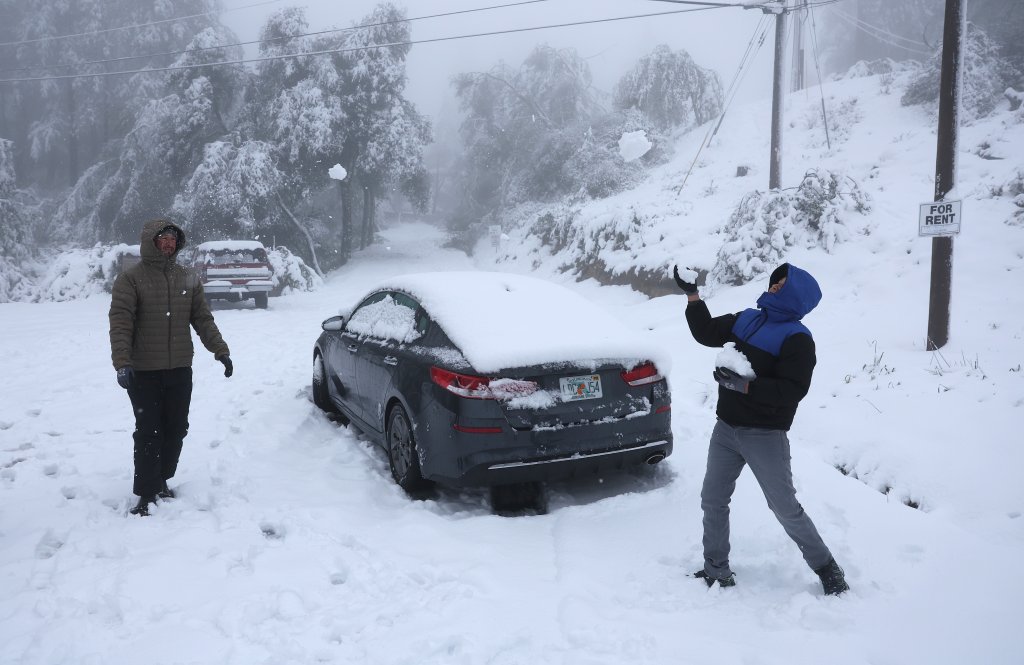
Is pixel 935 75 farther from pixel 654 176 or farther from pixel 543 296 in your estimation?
pixel 543 296

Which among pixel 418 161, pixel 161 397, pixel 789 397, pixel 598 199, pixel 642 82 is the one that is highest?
A: pixel 642 82

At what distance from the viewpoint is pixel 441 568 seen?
361cm

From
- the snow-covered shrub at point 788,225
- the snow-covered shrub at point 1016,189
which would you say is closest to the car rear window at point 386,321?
the snow-covered shrub at point 788,225

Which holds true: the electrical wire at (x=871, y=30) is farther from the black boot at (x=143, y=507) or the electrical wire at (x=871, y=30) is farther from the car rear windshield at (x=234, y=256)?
the black boot at (x=143, y=507)

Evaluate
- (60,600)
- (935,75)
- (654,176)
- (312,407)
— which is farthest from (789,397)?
(654,176)

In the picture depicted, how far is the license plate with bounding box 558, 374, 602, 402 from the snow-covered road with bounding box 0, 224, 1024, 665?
819mm

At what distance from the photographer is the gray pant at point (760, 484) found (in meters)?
3.18

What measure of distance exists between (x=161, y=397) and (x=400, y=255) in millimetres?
26887

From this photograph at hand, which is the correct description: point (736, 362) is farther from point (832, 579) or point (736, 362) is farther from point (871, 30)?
point (871, 30)

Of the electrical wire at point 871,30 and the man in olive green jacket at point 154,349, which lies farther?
the electrical wire at point 871,30

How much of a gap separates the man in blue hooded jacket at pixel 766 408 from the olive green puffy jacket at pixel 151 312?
3295mm

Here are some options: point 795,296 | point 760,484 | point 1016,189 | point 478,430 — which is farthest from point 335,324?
point 1016,189

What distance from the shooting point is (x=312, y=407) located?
22.4 feet

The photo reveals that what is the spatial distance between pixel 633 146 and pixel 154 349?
23.3 meters
